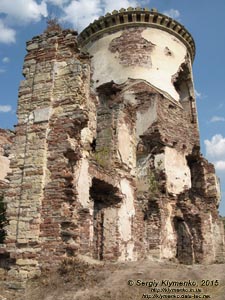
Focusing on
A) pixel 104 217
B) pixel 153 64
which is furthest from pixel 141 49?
pixel 104 217

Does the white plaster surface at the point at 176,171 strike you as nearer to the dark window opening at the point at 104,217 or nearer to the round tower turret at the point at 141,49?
the round tower turret at the point at 141,49

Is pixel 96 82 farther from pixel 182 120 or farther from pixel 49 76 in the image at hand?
pixel 49 76

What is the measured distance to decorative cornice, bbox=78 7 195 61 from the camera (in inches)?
533

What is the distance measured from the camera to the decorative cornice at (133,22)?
13.5 meters

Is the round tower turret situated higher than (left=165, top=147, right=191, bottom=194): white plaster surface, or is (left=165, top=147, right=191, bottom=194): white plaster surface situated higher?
the round tower turret

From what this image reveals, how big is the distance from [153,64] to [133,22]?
6.05ft

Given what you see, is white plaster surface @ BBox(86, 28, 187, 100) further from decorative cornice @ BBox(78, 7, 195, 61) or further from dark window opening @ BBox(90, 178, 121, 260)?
dark window opening @ BBox(90, 178, 121, 260)

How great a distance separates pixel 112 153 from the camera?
31.5ft

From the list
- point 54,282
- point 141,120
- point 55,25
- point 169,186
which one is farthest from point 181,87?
point 54,282

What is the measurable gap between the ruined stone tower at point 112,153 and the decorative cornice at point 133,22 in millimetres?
36

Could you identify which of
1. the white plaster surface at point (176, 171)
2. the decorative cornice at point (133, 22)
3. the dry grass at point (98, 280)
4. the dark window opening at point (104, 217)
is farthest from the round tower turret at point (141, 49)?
the dry grass at point (98, 280)

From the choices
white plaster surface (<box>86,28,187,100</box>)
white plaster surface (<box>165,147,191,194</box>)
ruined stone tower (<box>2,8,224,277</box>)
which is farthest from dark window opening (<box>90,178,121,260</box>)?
white plaster surface (<box>86,28,187,100</box>)

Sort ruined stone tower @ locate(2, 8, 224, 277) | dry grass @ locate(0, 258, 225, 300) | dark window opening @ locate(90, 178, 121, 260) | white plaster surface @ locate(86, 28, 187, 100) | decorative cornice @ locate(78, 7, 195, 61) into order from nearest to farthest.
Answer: dry grass @ locate(0, 258, 225, 300), ruined stone tower @ locate(2, 8, 224, 277), dark window opening @ locate(90, 178, 121, 260), white plaster surface @ locate(86, 28, 187, 100), decorative cornice @ locate(78, 7, 195, 61)

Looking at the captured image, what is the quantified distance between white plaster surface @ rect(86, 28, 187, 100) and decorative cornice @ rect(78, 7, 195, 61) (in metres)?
0.24
